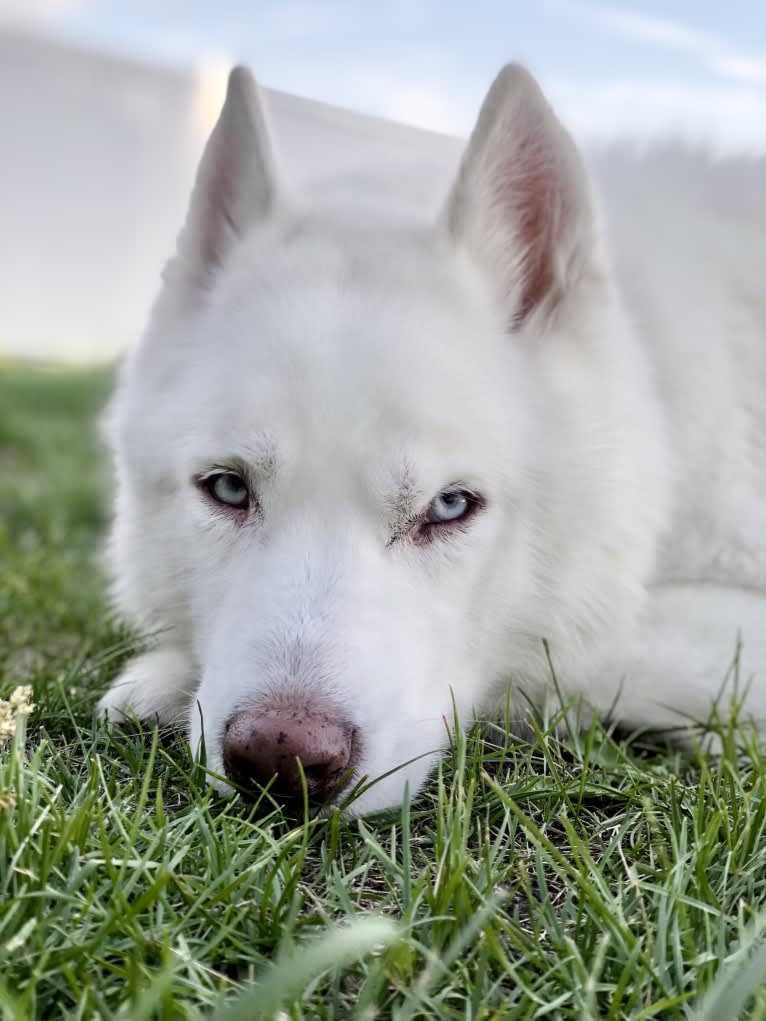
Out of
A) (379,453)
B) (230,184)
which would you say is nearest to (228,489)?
(379,453)

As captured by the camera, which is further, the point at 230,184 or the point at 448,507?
the point at 230,184

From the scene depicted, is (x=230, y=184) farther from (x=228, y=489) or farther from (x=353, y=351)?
(x=228, y=489)

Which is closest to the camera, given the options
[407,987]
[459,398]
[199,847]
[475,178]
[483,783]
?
[407,987]

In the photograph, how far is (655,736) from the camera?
8.70ft

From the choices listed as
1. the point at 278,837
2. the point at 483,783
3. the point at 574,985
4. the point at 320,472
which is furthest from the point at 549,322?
the point at 574,985

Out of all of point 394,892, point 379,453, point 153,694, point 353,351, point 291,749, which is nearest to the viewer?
point 394,892

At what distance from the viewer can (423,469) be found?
7.27 ft

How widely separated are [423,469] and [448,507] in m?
0.13

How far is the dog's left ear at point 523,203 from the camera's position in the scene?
243 centimetres

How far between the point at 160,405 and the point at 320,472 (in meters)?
0.63

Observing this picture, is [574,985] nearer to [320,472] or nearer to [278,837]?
[278,837]

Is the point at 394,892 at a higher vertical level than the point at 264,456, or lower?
lower

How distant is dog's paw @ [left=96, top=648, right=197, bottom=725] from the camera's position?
2410 mm

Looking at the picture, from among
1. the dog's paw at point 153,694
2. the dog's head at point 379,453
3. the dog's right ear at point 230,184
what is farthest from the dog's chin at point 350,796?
the dog's right ear at point 230,184
